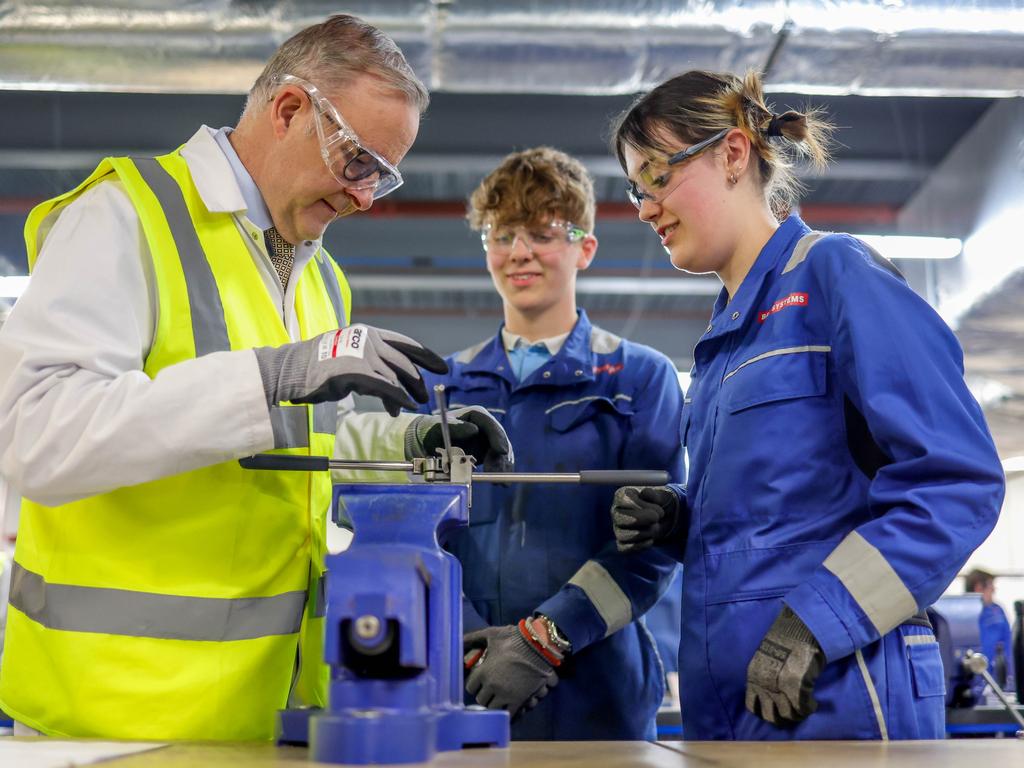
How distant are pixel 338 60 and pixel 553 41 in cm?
202

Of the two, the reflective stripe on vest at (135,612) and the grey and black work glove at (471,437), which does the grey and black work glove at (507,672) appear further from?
Answer: the reflective stripe on vest at (135,612)

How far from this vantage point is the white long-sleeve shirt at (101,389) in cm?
129

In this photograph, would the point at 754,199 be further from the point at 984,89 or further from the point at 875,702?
the point at 984,89

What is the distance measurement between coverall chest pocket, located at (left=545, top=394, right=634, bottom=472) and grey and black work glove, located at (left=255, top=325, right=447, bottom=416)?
0.87 metres

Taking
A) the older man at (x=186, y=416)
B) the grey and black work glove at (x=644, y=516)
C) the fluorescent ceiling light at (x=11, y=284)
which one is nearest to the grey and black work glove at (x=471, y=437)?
the older man at (x=186, y=416)

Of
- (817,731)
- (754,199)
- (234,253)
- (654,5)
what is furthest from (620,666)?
(654,5)

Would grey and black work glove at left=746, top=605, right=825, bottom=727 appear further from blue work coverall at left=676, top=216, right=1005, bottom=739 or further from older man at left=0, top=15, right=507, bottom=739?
older man at left=0, top=15, right=507, bottom=739

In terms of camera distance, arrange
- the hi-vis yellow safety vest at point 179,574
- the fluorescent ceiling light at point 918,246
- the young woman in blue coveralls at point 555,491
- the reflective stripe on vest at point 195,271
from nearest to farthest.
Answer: the hi-vis yellow safety vest at point 179,574 < the reflective stripe on vest at point 195,271 < the young woman in blue coveralls at point 555,491 < the fluorescent ceiling light at point 918,246

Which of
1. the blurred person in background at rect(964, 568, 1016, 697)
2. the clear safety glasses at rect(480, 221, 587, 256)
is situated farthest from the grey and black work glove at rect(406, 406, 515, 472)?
the blurred person in background at rect(964, 568, 1016, 697)

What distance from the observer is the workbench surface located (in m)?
1.03

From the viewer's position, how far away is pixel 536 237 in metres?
2.40

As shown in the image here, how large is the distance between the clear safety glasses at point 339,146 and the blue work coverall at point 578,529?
0.69 m

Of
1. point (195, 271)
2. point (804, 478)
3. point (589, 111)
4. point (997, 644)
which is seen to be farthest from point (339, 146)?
point (589, 111)

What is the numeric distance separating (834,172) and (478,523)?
4394 millimetres
